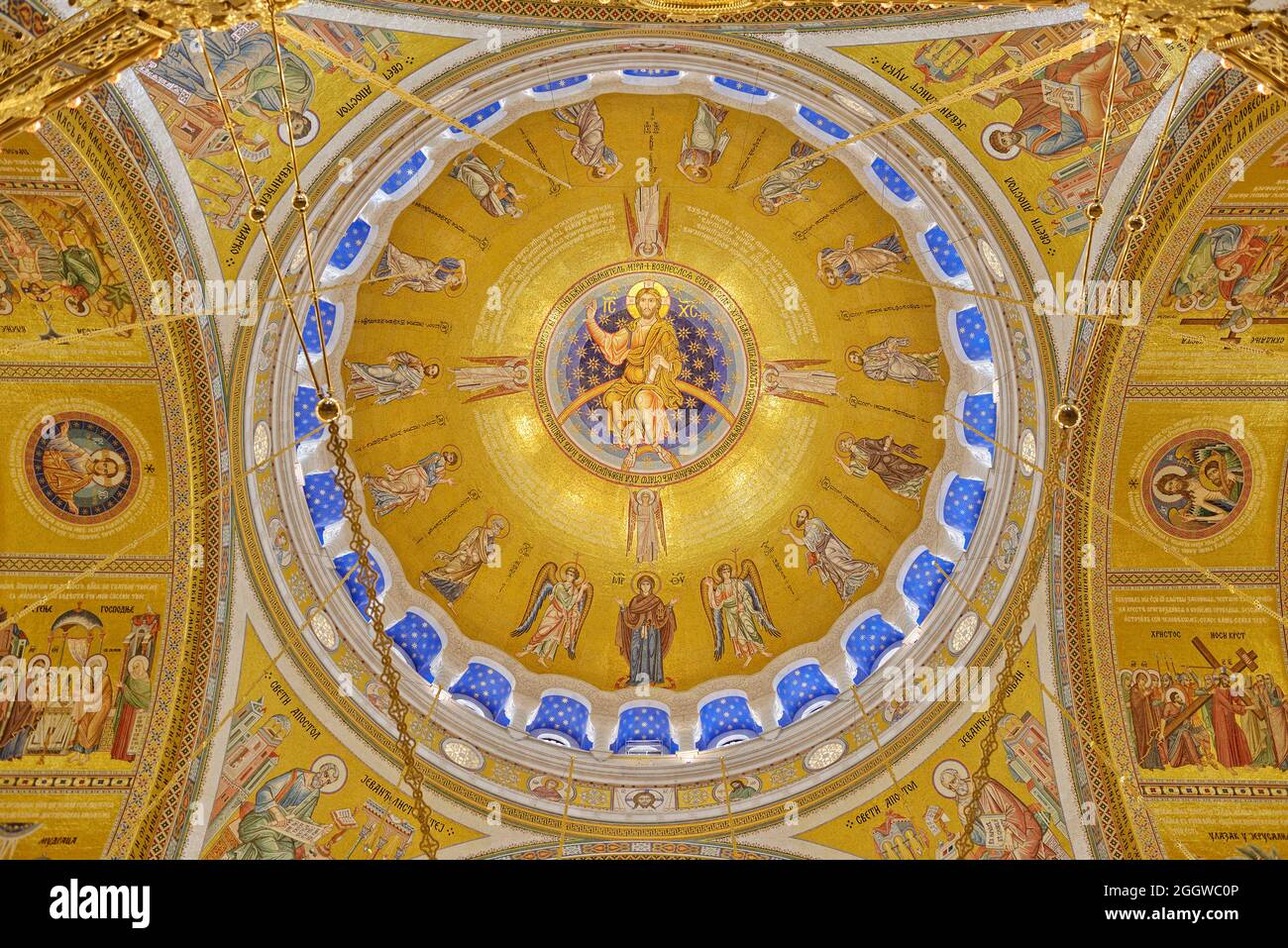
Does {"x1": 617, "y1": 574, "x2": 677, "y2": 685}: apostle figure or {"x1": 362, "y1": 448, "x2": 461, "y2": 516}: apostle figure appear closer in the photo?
{"x1": 362, "y1": 448, "x2": 461, "y2": 516}: apostle figure

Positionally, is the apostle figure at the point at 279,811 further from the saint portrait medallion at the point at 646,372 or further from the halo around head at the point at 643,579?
the saint portrait medallion at the point at 646,372

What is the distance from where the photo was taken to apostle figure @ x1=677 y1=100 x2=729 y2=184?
1559 centimetres

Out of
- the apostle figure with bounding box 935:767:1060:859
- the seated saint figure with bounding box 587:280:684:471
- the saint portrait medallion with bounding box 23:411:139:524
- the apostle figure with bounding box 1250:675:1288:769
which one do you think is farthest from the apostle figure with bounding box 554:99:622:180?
the apostle figure with bounding box 1250:675:1288:769

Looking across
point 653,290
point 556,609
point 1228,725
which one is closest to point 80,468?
point 556,609

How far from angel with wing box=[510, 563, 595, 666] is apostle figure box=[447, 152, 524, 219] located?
5086 millimetres

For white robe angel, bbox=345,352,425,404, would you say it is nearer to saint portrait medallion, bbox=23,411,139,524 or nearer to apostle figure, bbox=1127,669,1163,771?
saint portrait medallion, bbox=23,411,139,524

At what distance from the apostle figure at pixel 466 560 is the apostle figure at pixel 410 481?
0.85 metres

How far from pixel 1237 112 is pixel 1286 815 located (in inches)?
312

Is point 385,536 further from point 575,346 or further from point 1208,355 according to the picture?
point 1208,355

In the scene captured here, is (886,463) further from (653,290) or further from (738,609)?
(653,290)

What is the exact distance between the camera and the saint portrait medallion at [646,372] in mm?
17609

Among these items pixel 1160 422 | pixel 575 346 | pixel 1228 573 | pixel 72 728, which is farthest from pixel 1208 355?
pixel 72 728

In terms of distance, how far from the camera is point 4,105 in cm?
718

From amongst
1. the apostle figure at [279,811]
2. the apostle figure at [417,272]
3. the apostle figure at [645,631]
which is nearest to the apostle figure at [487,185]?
the apostle figure at [417,272]
